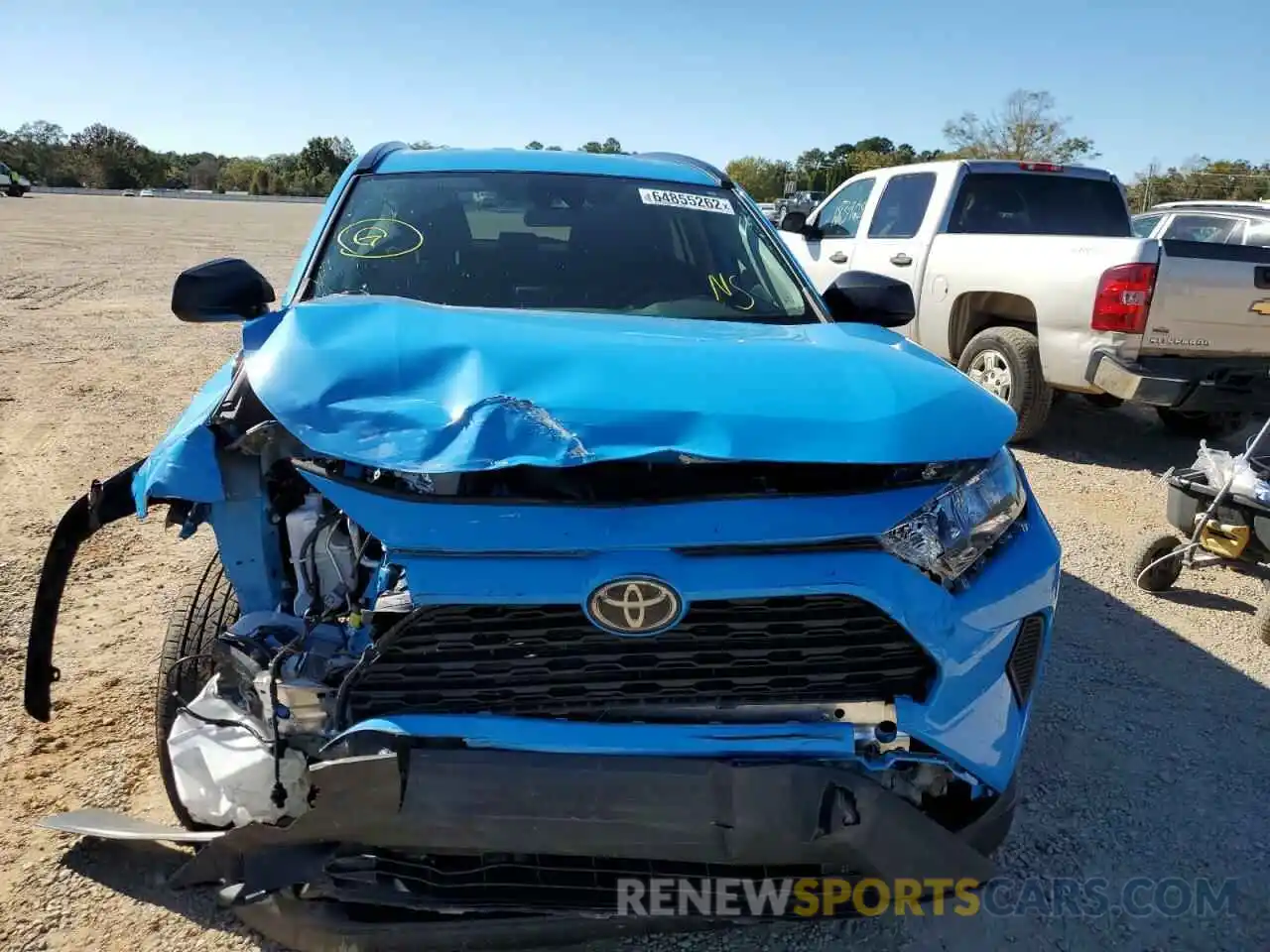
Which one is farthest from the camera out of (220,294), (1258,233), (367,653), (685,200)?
(1258,233)

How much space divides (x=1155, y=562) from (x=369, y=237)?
3.80 meters

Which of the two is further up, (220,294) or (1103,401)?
(220,294)

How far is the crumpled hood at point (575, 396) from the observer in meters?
1.87

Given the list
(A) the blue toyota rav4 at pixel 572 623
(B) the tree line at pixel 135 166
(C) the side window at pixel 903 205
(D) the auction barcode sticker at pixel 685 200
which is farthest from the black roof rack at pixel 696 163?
(B) the tree line at pixel 135 166

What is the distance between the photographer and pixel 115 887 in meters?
2.41

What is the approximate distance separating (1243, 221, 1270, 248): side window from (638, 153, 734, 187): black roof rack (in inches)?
316

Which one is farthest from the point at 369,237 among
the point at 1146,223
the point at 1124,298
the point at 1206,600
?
the point at 1146,223

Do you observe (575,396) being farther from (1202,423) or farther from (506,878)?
(1202,423)

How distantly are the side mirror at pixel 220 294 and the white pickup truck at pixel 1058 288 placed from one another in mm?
5139

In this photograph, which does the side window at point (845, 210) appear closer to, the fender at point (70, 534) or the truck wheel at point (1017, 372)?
the truck wheel at point (1017, 372)

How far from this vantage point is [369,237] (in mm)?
3160

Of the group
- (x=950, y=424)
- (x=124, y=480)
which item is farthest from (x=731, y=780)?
(x=124, y=480)

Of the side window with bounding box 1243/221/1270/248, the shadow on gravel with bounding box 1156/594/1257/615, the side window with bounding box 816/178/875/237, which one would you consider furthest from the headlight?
the side window with bounding box 1243/221/1270/248

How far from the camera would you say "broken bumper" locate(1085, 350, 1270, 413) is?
5875 mm
